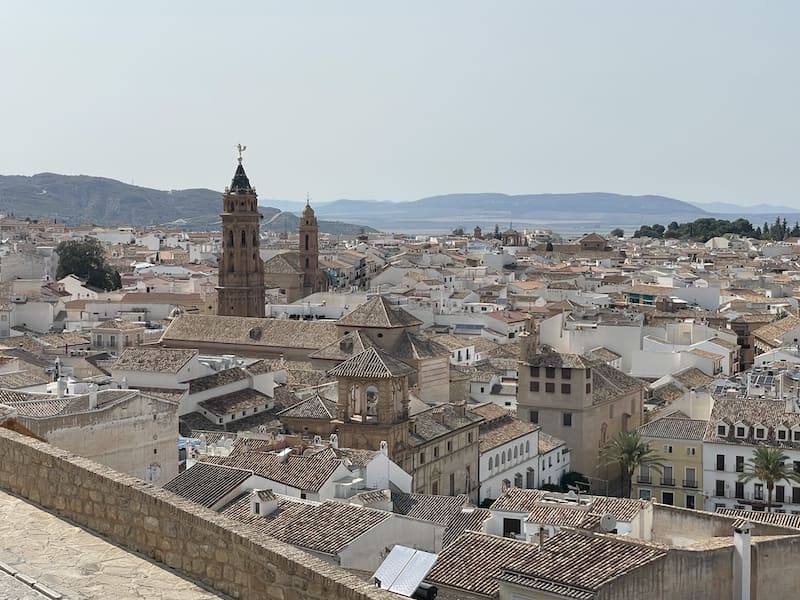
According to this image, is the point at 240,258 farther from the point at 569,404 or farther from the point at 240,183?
the point at 569,404

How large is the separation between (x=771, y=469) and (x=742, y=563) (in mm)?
16131

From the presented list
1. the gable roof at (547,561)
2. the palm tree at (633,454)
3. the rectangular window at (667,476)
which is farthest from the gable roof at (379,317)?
the gable roof at (547,561)

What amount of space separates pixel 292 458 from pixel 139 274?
61.6 meters

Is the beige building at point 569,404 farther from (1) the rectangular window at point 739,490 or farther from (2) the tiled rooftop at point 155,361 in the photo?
(2) the tiled rooftop at point 155,361

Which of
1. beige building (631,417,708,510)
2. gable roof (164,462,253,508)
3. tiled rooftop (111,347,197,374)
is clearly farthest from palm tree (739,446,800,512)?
gable roof (164,462,253,508)

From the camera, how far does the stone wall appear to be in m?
5.62

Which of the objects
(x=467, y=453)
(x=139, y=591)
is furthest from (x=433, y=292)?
(x=139, y=591)

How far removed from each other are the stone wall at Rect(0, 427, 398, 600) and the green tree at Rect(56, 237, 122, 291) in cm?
6676

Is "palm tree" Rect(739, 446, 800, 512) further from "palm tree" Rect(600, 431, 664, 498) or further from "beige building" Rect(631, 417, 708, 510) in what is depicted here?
"palm tree" Rect(600, 431, 664, 498)

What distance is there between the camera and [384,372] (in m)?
25.7

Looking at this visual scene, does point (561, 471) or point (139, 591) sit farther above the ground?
point (139, 591)

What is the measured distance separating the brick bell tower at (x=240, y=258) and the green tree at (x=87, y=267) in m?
23.5

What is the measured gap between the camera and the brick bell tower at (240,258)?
2002 inches

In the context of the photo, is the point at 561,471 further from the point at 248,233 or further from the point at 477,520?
the point at 248,233
